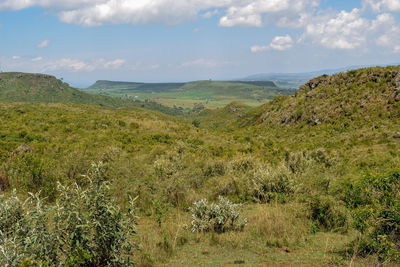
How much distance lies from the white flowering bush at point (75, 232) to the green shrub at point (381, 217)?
5.08 meters

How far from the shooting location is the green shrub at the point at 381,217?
5883 millimetres

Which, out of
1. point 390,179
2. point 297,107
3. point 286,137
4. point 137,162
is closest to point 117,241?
point 390,179

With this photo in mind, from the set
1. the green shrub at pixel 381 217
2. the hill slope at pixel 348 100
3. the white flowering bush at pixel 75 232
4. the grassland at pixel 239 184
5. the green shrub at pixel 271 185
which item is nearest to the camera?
the white flowering bush at pixel 75 232

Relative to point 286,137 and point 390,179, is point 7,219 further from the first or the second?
point 286,137

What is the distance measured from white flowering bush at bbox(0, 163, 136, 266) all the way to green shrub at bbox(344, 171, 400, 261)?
508cm

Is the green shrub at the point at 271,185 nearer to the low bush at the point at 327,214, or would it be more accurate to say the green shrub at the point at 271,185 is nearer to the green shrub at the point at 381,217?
the low bush at the point at 327,214

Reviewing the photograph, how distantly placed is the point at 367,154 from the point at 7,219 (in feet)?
69.5

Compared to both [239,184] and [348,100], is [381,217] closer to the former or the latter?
[239,184]

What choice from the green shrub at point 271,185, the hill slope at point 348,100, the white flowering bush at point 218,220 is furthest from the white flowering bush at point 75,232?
the hill slope at point 348,100

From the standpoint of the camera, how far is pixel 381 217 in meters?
6.22

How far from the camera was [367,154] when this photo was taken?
64.8ft

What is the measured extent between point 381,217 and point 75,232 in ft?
20.9

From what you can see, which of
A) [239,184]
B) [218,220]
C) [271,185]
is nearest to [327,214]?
[271,185]

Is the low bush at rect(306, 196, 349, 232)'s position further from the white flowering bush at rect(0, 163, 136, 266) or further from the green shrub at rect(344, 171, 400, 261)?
the white flowering bush at rect(0, 163, 136, 266)
